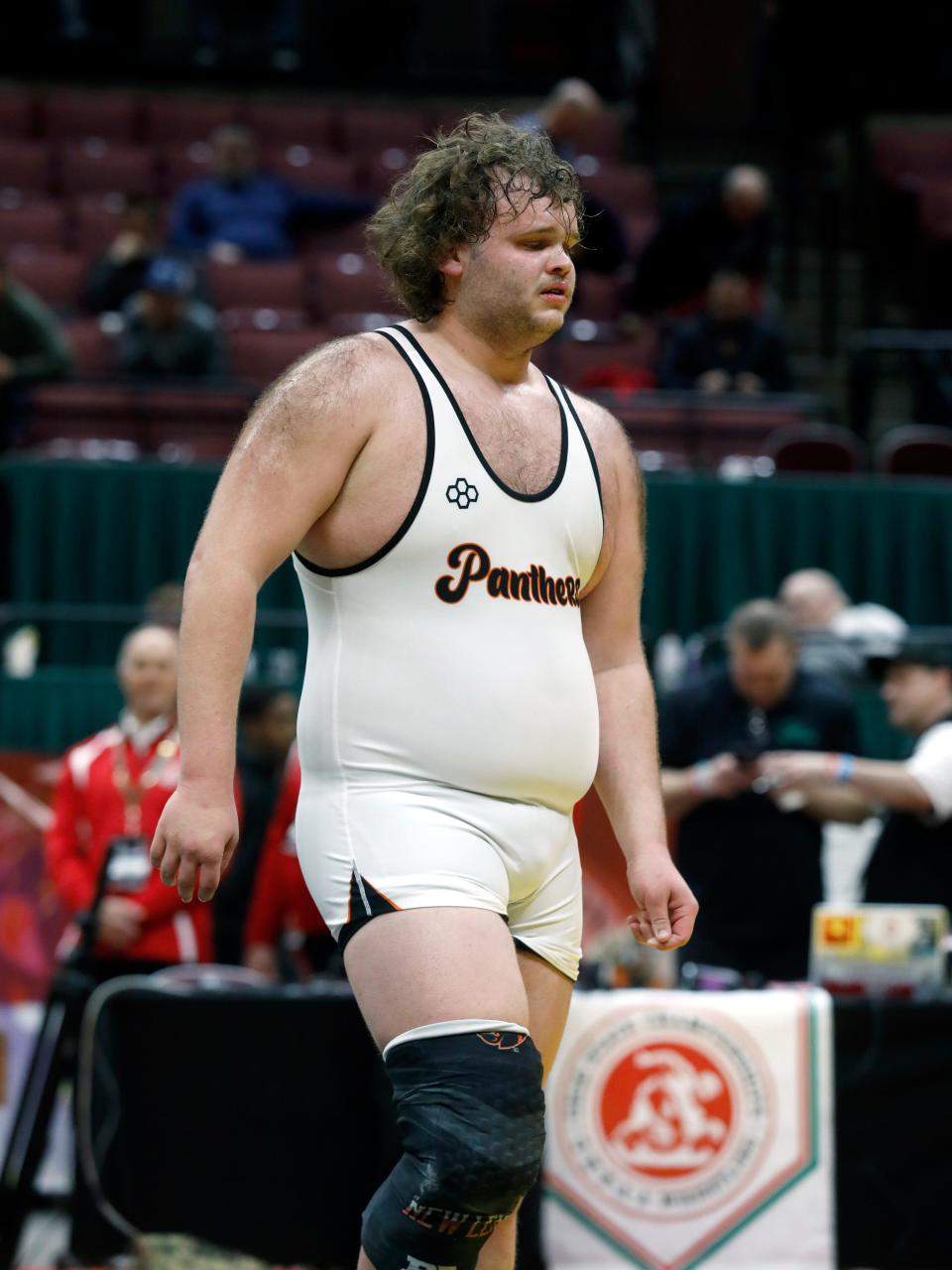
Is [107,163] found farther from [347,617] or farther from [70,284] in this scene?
[347,617]

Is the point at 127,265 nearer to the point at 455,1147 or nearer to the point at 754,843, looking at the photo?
the point at 754,843

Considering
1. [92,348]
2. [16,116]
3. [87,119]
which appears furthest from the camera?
[87,119]

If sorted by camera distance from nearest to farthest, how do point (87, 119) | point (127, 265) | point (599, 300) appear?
1. point (127, 265)
2. point (599, 300)
3. point (87, 119)

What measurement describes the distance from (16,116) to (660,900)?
1070cm

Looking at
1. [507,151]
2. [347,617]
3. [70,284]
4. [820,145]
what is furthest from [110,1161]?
[820,145]

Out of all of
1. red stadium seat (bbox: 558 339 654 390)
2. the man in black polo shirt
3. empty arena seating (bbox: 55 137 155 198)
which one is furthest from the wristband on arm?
empty arena seating (bbox: 55 137 155 198)

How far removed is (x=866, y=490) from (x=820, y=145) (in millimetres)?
5789

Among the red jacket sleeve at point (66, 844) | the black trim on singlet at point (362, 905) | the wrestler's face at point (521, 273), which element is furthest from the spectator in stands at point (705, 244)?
the black trim on singlet at point (362, 905)

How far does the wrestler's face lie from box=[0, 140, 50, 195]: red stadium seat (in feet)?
31.5

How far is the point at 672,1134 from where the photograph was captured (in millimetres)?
4988

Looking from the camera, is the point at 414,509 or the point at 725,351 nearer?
the point at 414,509

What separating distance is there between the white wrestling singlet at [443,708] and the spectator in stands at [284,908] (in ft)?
10.1

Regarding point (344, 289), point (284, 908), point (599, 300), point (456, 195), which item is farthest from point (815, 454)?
point (456, 195)

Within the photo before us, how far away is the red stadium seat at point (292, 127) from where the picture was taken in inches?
508
